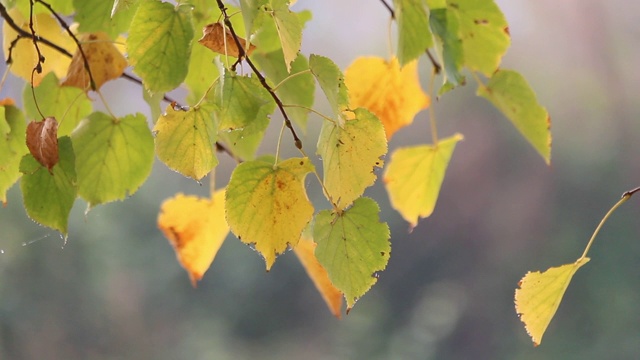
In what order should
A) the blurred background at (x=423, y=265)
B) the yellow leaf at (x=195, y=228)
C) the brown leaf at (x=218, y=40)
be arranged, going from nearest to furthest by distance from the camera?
the brown leaf at (x=218, y=40)
the yellow leaf at (x=195, y=228)
the blurred background at (x=423, y=265)

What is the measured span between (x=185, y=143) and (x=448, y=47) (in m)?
0.09

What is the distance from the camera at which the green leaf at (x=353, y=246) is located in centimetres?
20

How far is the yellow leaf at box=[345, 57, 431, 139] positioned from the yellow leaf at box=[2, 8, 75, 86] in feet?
0.34

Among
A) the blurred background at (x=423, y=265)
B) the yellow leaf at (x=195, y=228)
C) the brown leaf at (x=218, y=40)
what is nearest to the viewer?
the brown leaf at (x=218, y=40)

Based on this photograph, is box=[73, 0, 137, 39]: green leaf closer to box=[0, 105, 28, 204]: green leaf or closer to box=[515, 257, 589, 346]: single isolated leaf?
box=[0, 105, 28, 204]: green leaf

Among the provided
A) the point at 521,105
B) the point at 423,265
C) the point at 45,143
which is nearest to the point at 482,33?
the point at 521,105

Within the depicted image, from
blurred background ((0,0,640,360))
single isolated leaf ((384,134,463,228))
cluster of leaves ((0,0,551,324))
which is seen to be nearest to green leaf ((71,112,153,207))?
cluster of leaves ((0,0,551,324))

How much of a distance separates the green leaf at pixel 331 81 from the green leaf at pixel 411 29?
0.05 meters

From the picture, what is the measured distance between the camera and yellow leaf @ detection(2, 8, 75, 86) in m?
0.26

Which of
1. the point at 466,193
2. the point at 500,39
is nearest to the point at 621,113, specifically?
the point at 466,193

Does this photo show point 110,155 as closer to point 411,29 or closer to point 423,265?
point 411,29

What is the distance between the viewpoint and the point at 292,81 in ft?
0.82

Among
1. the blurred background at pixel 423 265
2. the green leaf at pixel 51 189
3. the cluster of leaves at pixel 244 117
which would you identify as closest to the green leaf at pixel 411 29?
the cluster of leaves at pixel 244 117

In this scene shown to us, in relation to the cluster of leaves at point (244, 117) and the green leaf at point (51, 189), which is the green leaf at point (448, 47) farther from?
the green leaf at point (51, 189)
